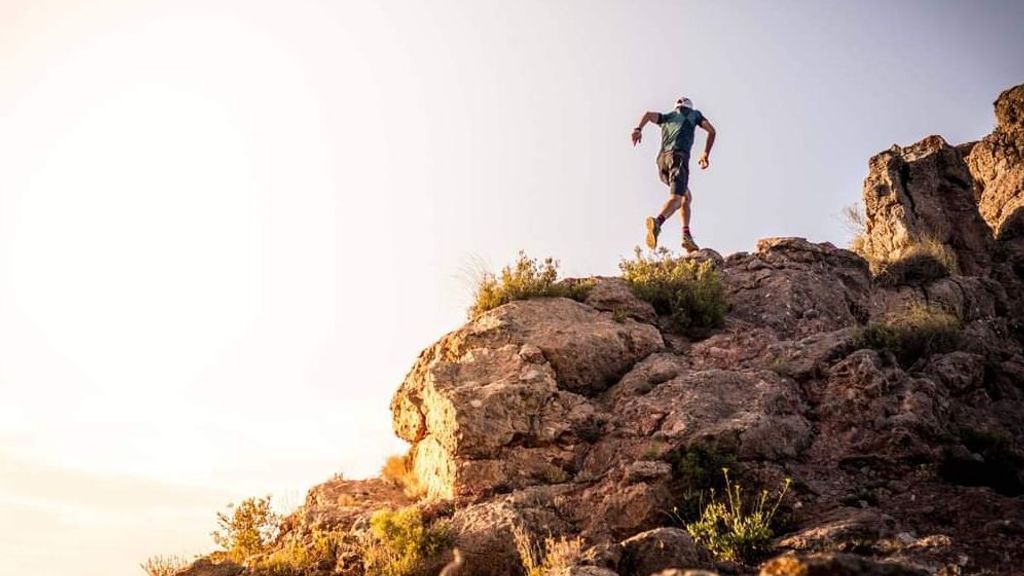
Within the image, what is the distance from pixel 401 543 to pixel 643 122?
1004cm

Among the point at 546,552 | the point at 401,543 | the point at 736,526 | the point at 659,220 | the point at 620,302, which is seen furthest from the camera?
the point at 659,220

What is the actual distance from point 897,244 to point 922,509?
10553mm

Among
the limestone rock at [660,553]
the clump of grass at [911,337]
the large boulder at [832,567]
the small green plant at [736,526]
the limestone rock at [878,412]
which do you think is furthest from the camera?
the clump of grass at [911,337]

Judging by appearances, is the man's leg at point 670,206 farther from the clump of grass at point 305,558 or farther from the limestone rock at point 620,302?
the clump of grass at point 305,558

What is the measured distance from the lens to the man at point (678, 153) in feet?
49.8

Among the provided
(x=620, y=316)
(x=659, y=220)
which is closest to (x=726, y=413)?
(x=620, y=316)

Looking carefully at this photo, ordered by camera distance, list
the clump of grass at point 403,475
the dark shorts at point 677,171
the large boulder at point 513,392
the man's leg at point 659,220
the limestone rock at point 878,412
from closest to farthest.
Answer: the limestone rock at point 878,412
the large boulder at point 513,392
the clump of grass at point 403,475
the man's leg at point 659,220
the dark shorts at point 677,171

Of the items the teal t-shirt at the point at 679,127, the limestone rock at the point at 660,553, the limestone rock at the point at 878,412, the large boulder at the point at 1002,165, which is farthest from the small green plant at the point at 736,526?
the large boulder at the point at 1002,165

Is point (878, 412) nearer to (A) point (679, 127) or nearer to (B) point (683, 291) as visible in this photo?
(B) point (683, 291)

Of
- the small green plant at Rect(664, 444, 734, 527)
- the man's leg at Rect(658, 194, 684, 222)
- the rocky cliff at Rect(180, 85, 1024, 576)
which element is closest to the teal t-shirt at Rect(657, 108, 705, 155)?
the man's leg at Rect(658, 194, 684, 222)

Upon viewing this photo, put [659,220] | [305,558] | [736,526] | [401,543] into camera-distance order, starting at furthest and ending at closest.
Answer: [659,220]
[305,558]
[401,543]
[736,526]

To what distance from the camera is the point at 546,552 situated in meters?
8.07

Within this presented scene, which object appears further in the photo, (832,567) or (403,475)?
(403,475)

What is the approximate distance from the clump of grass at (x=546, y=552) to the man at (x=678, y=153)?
7.97 meters
